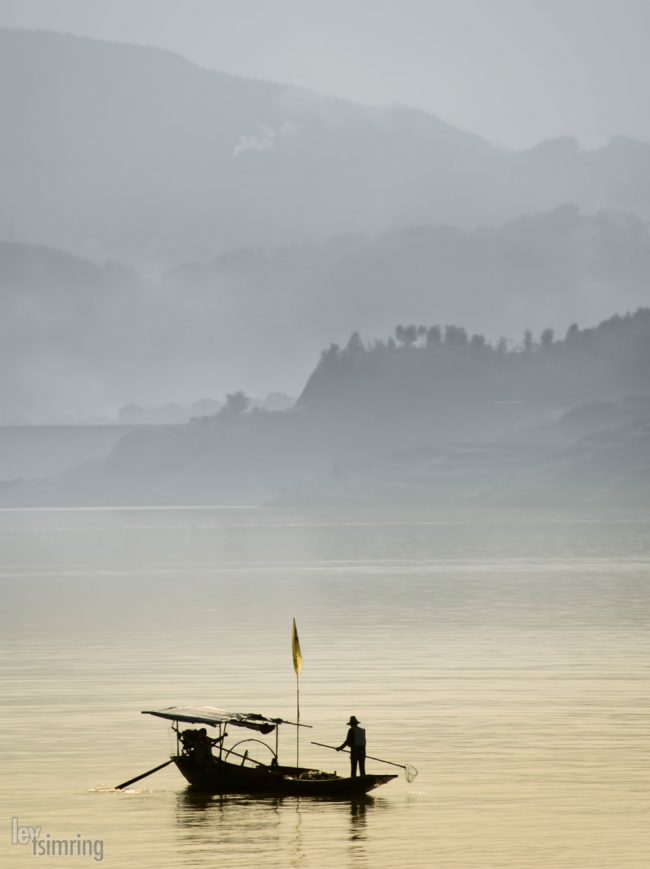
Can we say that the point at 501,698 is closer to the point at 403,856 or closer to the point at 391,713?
the point at 391,713

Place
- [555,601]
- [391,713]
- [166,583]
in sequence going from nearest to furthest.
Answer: [391,713], [555,601], [166,583]

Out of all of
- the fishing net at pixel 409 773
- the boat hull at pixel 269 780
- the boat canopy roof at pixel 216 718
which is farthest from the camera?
the fishing net at pixel 409 773

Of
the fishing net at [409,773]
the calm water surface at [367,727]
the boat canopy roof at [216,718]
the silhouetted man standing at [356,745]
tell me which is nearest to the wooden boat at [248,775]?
the boat canopy roof at [216,718]

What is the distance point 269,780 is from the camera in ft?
187

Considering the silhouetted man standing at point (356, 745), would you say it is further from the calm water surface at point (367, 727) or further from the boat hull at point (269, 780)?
the calm water surface at point (367, 727)

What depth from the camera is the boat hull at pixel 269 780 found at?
56.8 metres

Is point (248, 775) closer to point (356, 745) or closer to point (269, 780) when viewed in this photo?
point (269, 780)

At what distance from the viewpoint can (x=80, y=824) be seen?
54.0m

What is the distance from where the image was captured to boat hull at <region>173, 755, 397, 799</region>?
56816mm

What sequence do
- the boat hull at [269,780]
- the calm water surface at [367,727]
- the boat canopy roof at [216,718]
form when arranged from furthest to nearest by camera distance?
the boat canopy roof at [216,718], the boat hull at [269,780], the calm water surface at [367,727]

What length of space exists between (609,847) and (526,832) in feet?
9.77

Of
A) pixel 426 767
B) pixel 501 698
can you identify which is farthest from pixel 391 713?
pixel 426 767

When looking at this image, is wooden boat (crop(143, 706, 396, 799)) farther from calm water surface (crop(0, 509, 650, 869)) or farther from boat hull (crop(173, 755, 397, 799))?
calm water surface (crop(0, 509, 650, 869))

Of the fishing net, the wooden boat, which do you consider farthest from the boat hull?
the fishing net
